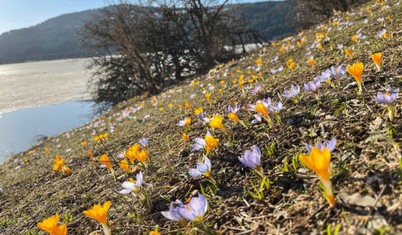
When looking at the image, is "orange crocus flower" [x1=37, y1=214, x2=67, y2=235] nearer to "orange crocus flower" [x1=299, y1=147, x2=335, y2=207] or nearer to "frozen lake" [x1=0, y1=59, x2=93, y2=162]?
"orange crocus flower" [x1=299, y1=147, x2=335, y2=207]

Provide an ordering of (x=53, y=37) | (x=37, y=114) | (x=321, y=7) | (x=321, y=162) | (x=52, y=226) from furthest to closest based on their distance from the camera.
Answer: (x=53, y=37), (x=321, y=7), (x=37, y=114), (x=52, y=226), (x=321, y=162)

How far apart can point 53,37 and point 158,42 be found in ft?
479

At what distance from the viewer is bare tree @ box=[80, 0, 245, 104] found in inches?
515

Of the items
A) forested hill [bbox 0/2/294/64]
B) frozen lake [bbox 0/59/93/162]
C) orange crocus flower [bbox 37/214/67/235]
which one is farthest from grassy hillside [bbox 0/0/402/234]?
forested hill [bbox 0/2/294/64]

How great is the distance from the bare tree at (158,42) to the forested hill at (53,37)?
59050mm

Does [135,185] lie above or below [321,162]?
below

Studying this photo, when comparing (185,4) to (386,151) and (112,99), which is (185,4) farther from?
(386,151)

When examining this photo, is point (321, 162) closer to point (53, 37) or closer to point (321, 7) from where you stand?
point (321, 7)

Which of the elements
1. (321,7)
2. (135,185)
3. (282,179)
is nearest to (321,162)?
(282,179)

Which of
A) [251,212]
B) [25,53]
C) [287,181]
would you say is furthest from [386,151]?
[25,53]

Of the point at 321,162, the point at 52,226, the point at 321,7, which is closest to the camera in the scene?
the point at 321,162

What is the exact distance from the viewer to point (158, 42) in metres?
14.3

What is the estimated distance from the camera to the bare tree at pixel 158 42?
42.9 ft

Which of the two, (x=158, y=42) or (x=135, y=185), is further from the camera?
(x=158, y=42)
